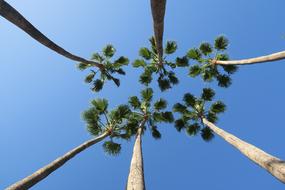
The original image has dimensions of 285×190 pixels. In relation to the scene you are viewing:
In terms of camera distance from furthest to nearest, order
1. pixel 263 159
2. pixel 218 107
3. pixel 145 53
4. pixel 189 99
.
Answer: pixel 145 53, pixel 189 99, pixel 218 107, pixel 263 159

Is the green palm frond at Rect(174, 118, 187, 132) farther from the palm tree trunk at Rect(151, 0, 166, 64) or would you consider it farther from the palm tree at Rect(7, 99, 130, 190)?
the palm tree trunk at Rect(151, 0, 166, 64)

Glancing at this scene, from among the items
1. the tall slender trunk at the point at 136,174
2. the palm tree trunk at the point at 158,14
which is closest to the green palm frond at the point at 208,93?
the tall slender trunk at the point at 136,174

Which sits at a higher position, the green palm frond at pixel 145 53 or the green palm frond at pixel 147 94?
the green palm frond at pixel 145 53

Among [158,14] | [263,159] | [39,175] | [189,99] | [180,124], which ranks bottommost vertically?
[39,175]

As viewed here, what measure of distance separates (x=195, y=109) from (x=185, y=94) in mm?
1143

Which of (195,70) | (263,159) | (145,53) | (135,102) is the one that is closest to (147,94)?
(135,102)

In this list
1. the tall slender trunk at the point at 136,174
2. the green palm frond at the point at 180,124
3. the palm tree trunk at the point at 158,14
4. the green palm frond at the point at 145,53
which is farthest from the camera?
the green palm frond at the point at 145,53

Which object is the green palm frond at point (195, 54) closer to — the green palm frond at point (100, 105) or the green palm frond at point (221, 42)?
the green palm frond at point (221, 42)

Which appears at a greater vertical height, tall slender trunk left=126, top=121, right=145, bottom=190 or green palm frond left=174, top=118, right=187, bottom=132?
green palm frond left=174, top=118, right=187, bottom=132

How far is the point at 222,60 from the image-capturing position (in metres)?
20.6

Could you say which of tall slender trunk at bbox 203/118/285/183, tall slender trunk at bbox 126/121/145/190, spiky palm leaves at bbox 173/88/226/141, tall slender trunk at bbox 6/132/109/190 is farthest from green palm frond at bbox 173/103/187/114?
tall slender trunk at bbox 6/132/109/190

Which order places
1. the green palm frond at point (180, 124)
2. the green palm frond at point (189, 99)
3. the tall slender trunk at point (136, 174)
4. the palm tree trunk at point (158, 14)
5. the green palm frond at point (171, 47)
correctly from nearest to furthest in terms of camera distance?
the palm tree trunk at point (158, 14) → the tall slender trunk at point (136, 174) → the green palm frond at point (180, 124) → the green palm frond at point (189, 99) → the green palm frond at point (171, 47)

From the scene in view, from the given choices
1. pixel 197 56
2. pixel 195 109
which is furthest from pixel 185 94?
pixel 197 56

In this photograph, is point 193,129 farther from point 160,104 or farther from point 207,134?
point 160,104
